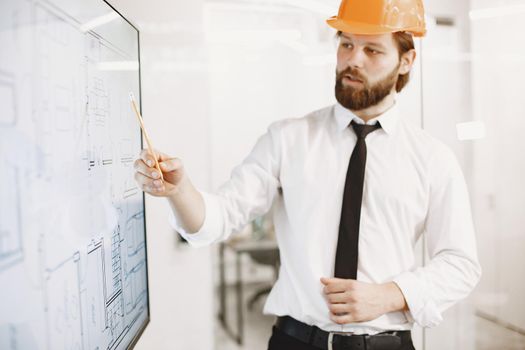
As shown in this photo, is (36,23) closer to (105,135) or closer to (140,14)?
(105,135)

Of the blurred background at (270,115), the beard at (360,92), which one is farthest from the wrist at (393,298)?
the blurred background at (270,115)

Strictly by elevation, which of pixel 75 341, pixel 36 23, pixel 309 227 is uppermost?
pixel 36 23

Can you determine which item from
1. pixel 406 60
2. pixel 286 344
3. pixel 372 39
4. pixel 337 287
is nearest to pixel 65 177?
pixel 337 287

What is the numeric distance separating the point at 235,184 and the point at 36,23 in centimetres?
86

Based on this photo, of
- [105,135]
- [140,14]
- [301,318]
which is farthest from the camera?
[140,14]

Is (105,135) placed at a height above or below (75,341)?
above

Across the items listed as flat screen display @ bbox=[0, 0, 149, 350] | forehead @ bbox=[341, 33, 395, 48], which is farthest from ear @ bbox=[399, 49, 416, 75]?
flat screen display @ bbox=[0, 0, 149, 350]

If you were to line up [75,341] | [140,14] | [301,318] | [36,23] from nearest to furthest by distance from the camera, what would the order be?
1. [36,23]
2. [75,341]
3. [301,318]
4. [140,14]

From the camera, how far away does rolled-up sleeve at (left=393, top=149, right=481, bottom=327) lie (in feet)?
4.92

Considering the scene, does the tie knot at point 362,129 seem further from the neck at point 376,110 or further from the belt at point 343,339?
the belt at point 343,339

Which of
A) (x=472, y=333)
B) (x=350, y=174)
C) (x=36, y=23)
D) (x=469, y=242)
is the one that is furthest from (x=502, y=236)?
(x=36, y=23)

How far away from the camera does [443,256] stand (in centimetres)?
157

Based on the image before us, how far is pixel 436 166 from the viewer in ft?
5.34

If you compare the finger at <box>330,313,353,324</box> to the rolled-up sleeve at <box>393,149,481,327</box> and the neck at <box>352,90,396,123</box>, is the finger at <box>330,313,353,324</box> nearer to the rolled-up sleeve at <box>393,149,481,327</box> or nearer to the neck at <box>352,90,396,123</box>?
the rolled-up sleeve at <box>393,149,481,327</box>
